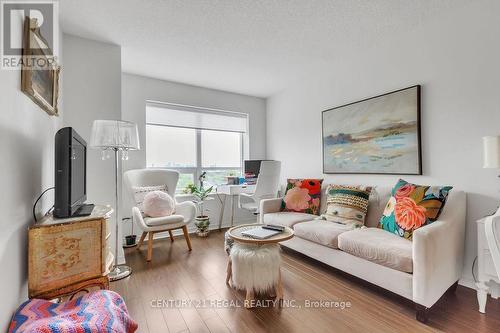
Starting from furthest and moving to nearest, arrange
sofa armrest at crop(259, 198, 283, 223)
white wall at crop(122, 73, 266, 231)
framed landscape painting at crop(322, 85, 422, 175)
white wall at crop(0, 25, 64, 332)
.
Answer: white wall at crop(122, 73, 266, 231)
sofa armrest at crop(259, 198, 283, 223)
framed landscape painting at crop(322, 85, 422, 175)
white wall at crop(0, 25, 64, 332)

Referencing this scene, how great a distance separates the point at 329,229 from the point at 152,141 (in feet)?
9.36

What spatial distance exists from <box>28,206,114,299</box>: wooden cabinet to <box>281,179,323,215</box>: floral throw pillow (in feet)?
7.13

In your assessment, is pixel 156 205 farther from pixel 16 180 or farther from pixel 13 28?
pixel 13 28

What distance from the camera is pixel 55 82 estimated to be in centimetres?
188

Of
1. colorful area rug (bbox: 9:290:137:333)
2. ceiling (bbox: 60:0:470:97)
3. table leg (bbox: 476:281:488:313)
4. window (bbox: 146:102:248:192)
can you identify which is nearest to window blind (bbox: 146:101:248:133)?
window (bbox: 146:102:248:192)

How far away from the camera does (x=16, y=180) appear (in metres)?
1.25

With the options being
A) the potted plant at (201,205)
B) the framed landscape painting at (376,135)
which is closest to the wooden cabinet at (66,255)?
the potted plant at (201,205)

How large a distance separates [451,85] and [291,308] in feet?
7.79

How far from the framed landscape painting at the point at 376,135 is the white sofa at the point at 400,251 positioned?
35 cm

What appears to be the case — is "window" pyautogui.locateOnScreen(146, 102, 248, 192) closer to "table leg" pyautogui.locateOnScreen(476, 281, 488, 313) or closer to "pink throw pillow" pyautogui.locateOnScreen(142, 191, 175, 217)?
"pink throw pillow" pyautogui.locateOnScreen(142, 191, 175, 217)

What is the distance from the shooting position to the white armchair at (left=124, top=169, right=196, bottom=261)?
2.71m

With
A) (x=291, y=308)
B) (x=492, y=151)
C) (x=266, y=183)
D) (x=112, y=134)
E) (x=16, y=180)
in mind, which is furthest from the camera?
(x=266, y=183)

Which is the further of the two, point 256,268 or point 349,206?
point 349,206

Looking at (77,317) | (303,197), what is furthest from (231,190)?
(77,317)
